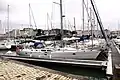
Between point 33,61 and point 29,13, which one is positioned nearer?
point 33,61

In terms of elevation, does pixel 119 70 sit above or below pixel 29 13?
below

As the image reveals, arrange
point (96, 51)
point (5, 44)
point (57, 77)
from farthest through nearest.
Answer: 1. point (5, 44)
2. point (96, 51)
3. point (57, 77)

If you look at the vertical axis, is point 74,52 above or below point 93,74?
above

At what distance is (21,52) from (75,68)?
7.61 meters

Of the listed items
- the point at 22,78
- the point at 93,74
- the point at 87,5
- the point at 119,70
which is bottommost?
the point at 93,74

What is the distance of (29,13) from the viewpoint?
34.4m

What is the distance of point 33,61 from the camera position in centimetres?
1473

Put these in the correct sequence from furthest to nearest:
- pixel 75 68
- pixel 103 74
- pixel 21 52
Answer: pixel 21 52 → pixel 75 68 → pixel 103 74

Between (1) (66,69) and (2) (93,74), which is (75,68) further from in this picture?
(2) (93,74)

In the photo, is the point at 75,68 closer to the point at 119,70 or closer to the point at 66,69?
the point at 66,69

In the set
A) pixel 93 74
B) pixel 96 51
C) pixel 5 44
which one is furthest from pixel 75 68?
pixel 5 44

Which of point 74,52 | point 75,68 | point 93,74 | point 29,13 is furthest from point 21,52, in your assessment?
point 29,13

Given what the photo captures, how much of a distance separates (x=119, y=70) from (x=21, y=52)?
1562cm

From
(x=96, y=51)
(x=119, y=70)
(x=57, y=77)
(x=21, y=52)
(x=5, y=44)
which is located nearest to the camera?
(x=119, y=70)
